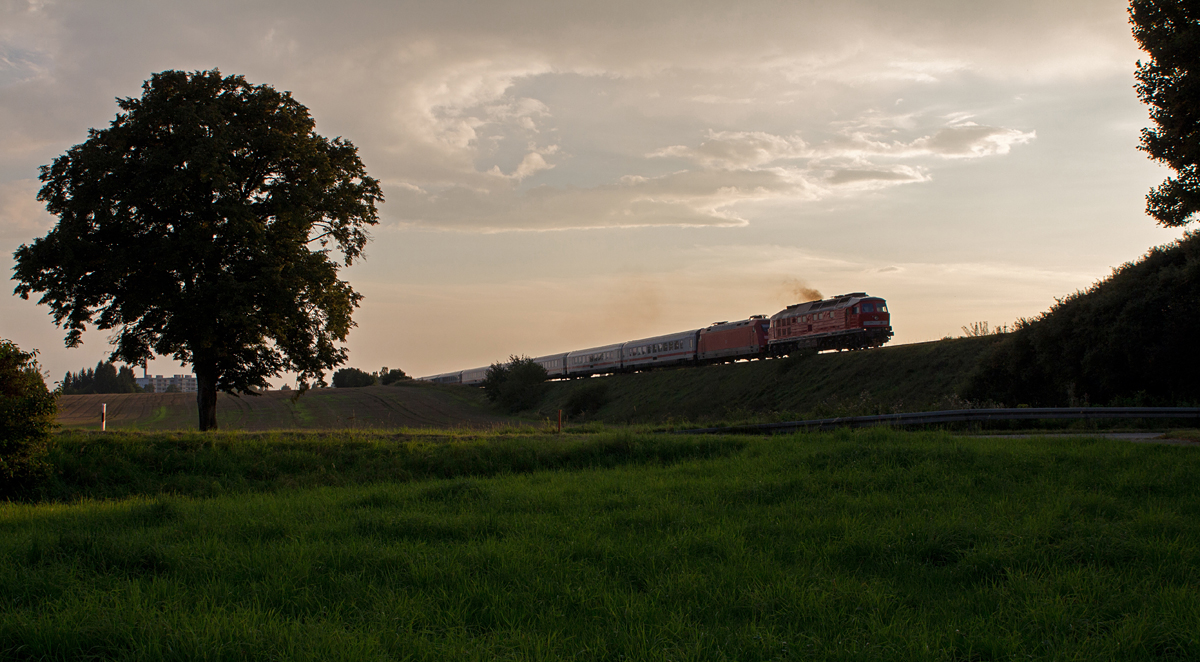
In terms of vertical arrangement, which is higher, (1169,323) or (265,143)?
(265,143)

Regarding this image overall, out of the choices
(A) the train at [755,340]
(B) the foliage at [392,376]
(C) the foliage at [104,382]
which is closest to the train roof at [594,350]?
(A) the train at [755,340]

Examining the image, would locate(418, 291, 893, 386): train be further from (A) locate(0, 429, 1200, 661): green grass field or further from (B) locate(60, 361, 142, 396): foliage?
(B) locate(60, 361, 142, 396): foliage

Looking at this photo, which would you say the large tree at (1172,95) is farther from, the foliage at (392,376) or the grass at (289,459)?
the foliage at (392,376)

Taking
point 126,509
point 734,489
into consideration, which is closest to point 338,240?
point 126,509

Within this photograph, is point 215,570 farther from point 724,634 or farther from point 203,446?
point 203,446

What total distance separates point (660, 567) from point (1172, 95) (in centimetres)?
1476

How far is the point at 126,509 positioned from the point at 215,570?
172 inches

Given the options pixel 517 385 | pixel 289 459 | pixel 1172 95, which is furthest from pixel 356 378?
pixel 1172 95

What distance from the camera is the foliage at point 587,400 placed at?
181 feet

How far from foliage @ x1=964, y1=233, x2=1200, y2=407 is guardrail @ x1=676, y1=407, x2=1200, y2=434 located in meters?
3.96

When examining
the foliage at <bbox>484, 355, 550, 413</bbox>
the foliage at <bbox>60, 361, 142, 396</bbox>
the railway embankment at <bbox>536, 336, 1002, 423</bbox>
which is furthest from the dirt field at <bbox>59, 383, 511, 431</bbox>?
the foliage at <bbox>60, 361, 142, 396</bbox>

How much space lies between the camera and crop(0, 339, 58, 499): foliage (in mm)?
11508

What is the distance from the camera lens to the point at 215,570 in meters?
6.42

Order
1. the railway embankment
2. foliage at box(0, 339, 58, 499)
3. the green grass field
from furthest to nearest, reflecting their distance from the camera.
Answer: the railway embankment
foliage at box(0, 339, 58, 499)
the green grass field
